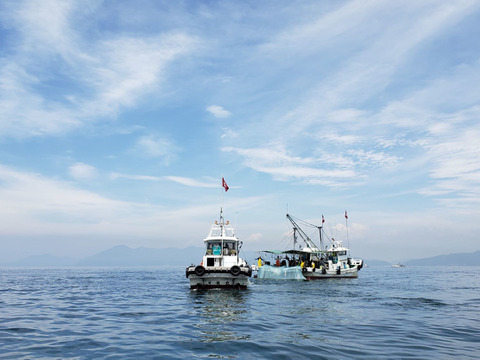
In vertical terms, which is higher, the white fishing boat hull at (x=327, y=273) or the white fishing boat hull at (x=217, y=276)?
the white fishing boat hull at (x=217, y=276)

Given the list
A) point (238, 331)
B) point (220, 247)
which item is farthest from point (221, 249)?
point (238, 331)

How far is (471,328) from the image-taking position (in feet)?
54.4

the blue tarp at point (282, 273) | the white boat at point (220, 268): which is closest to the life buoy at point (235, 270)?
the white boat at point (220, 268)

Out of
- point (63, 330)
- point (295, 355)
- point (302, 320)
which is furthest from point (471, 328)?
point (63, 330)

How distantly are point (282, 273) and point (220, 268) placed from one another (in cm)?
2297

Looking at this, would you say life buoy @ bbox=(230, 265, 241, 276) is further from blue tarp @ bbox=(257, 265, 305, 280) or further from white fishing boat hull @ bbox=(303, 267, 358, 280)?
white fishing boat hull @ bbox=(303, 267, 358, 280)

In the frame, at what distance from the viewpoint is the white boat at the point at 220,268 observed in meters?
32.2

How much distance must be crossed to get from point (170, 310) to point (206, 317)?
3.66m

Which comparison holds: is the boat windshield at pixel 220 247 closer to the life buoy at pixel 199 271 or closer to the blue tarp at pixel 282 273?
the life buoy at pixel 199 271

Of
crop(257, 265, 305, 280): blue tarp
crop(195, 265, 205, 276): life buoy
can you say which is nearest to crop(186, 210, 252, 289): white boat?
crop(195, 265, 205, 276): life buoy

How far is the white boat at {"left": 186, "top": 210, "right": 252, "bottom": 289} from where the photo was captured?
106 feet

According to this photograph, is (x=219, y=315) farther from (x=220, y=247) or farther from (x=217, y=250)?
(x=220, y=247)

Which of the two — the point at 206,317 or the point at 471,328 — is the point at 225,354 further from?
the point at 471,328

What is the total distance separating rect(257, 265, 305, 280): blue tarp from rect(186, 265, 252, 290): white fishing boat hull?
68.7 feet
